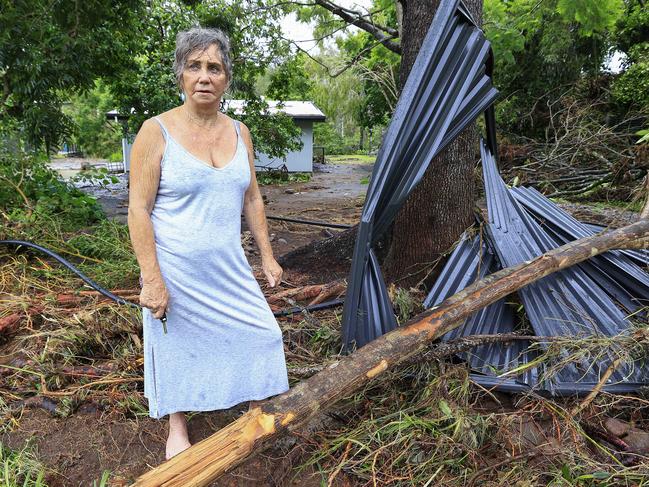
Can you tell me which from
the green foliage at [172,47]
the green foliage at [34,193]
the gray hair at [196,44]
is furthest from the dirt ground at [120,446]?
the green foliage at [172,47]

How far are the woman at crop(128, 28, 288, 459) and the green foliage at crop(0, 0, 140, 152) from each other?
12.7ft

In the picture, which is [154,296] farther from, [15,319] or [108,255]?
[108,255]

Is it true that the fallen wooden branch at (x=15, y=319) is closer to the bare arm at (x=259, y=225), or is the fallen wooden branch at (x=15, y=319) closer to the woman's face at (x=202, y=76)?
the bare arm at (x=259, y=225)

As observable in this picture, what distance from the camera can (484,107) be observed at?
2527mm

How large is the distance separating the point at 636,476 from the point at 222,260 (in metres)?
1.75

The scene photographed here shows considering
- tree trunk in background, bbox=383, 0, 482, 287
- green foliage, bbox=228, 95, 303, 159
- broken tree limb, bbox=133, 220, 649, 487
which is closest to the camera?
broken tree limb, bbox=133, 220, 649, 487

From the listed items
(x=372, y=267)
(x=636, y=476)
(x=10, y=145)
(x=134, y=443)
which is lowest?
(x=134, y=443)

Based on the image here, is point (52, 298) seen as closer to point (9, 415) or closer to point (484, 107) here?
point (9, 415)

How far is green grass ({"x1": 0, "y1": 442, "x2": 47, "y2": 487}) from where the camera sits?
68.5 inches

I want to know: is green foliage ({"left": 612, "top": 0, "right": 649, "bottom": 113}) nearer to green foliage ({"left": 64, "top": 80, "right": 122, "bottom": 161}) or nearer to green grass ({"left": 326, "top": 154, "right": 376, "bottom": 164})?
green grass ({"left": 326, "top": 154, "right": 376, "bottom": 164})

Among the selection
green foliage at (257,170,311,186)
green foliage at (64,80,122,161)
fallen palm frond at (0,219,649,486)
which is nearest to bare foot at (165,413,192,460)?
fallen palm frond at (0,219,649,486)

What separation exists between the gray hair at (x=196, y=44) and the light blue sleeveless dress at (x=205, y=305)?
252 mm

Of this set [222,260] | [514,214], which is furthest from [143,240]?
[514,214]

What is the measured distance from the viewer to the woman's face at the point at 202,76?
169 cm
